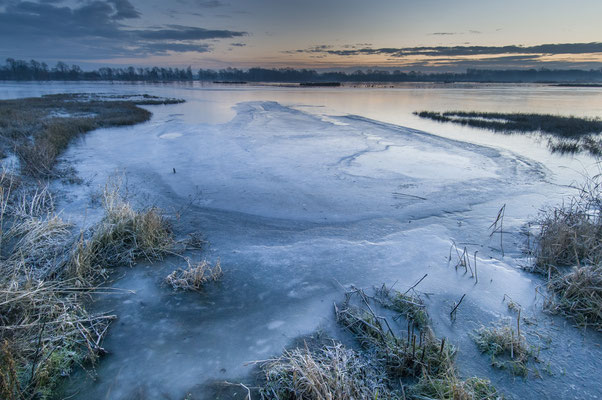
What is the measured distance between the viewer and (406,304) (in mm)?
4043

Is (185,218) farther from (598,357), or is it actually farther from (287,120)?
(287,120)

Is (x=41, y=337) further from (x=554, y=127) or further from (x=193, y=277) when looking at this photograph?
(x=554, y=127)

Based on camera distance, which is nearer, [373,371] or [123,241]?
[373,371]

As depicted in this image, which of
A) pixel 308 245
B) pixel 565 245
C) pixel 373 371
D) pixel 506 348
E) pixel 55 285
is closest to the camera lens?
pixel 373 371

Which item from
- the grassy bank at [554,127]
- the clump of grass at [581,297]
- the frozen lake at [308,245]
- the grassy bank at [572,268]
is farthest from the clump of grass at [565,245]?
the grassy bank at [554,127]

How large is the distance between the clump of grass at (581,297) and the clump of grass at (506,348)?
3.72 feet

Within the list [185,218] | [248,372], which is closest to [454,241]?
[248,372]

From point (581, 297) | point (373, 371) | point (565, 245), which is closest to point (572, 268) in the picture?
point (565, 245)

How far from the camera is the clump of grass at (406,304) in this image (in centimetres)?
380

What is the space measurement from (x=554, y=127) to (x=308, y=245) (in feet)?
74.5

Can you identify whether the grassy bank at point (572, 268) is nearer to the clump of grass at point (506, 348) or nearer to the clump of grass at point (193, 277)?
the clump of grass at point (506, 348)

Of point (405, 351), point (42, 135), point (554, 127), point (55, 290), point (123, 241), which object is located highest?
point (554, 127)

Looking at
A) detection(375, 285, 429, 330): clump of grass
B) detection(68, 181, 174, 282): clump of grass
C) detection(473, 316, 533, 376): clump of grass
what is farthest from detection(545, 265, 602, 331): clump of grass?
detection(68, 181, 174, 282): clump of grass

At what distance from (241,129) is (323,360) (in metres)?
16.9
